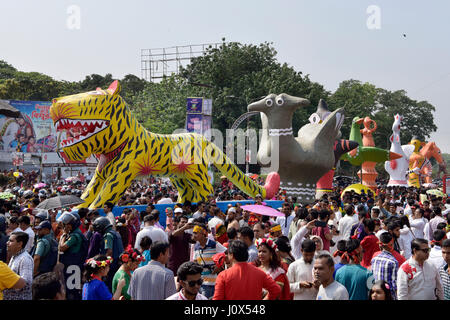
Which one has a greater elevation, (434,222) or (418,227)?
(434,222)

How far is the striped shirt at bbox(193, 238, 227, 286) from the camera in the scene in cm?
566

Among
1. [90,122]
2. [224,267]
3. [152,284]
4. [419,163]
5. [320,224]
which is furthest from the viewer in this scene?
[419,163]

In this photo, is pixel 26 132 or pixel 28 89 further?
pixel 28 89

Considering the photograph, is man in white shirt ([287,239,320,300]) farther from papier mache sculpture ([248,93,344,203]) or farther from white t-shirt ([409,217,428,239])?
papier mache sculpture ([248,93,344,203])

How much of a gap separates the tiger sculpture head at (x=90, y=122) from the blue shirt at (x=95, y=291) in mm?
7378

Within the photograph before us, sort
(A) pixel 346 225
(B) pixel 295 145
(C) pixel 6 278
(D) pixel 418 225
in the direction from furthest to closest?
(B) pixel 295 145, (D) pixel 418 225, (A) pixel 346 225, (C) pixel 6 278

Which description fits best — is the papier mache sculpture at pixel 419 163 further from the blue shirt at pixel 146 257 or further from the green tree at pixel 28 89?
the green tree at pixel 28 89

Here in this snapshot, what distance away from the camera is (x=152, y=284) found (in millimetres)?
4711

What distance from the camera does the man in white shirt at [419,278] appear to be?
15.7 ft

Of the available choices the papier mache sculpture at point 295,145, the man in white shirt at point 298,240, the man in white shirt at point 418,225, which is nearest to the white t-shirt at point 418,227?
the man in white shirt at point 418,225

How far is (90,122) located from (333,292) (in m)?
8.60

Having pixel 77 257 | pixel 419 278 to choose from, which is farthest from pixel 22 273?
pixel 419 278

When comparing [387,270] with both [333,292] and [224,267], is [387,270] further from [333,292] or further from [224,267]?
[224,267]

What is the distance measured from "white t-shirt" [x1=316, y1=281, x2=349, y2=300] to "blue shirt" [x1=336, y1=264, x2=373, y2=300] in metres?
0.45
